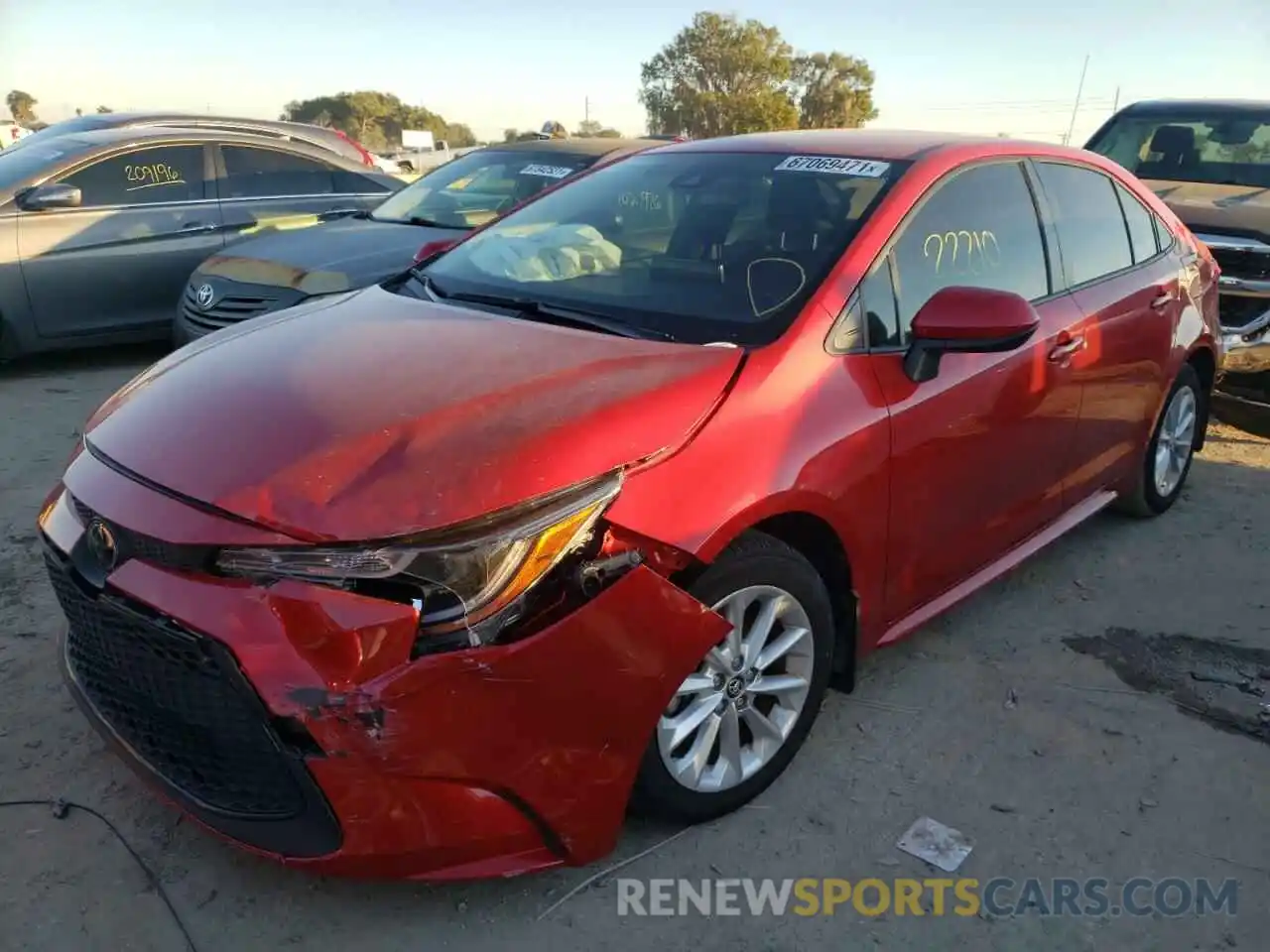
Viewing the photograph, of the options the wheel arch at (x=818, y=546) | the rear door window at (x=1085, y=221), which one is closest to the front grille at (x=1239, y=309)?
the rear door window at (x=1085, y=221)

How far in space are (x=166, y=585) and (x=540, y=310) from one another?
4.49 feet

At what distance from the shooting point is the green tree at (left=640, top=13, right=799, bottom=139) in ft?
211

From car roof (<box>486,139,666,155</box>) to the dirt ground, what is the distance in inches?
166

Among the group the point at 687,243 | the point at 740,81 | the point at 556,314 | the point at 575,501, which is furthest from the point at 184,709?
the point at 740,81

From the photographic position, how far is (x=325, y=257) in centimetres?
586

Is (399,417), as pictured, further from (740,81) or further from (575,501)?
(740,81)

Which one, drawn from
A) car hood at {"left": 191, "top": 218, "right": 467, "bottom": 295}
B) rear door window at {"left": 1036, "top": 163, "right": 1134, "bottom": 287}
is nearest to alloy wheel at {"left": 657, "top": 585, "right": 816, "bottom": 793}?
rear door window at {"left": 1036, "top": 163, "right": 1134, "bottom": 287}

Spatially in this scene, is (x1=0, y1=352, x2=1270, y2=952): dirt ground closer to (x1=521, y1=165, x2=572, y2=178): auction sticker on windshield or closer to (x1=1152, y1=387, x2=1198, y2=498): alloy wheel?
(x1=1152, y1=387, x2=1198, y2=498): alloy wheel

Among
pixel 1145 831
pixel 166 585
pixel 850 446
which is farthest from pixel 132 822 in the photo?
pixel 1145 831

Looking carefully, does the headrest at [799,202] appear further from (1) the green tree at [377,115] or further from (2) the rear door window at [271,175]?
(1) the green tree at [377,115]

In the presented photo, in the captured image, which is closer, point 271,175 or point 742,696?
point 742,696

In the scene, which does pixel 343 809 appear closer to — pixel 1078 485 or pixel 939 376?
pixel 939 376

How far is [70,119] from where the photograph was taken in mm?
8688

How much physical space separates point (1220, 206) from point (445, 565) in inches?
243
